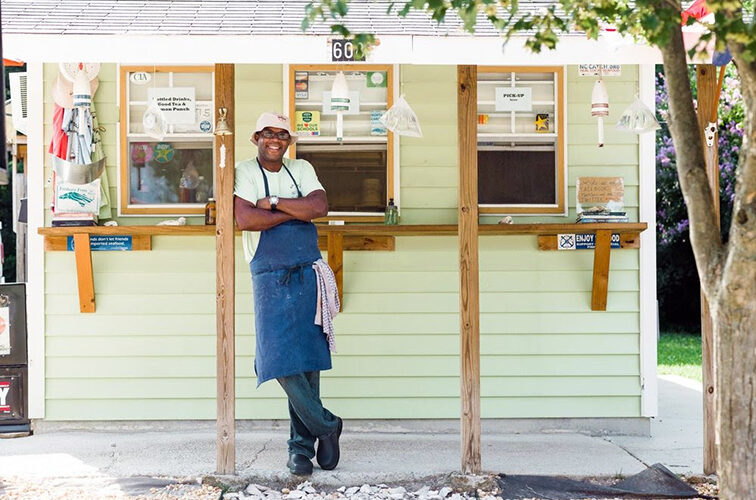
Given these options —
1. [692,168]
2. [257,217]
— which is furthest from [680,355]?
[692,168]

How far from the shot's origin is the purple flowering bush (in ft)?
58.7

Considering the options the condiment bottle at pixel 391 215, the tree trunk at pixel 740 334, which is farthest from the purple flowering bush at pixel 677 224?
the tree trunk at pixel 740 334

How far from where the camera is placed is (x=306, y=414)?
5848mm

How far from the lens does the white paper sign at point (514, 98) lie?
23.8ft

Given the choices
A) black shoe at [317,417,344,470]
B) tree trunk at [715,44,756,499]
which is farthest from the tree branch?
black shoe at [317,417,344,470]

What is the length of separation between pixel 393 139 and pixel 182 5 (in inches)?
73.8

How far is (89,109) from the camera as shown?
23.2ft

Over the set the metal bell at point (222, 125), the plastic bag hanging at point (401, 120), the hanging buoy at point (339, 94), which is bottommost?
the metal bell at point (222, 125)

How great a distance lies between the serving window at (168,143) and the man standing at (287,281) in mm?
1375

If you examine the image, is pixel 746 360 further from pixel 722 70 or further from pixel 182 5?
pixel 182 5

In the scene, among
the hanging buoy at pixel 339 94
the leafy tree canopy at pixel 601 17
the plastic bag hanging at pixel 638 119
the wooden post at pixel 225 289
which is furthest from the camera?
the plastic bag hanging at pixel 638 119

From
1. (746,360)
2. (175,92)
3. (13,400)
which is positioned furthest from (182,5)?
(746,360)

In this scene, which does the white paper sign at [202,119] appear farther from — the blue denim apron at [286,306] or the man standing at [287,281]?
the blue denim apron at [286,306]

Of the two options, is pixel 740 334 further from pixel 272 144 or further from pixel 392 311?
pixel 392 311
